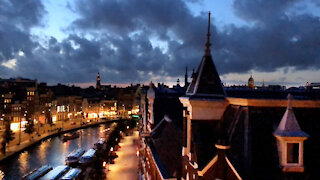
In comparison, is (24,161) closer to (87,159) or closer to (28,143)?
(28,143)

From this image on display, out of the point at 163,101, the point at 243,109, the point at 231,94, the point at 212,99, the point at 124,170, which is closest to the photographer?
the point at 243,109

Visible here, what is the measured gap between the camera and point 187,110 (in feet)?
35.1

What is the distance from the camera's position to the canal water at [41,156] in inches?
1638

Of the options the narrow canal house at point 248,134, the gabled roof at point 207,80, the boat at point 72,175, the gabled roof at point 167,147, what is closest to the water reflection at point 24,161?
the boat at point 72,175

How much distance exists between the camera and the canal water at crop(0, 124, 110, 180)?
41612 millimetres

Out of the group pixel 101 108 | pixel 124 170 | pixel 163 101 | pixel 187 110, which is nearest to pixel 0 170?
pixel 124 170

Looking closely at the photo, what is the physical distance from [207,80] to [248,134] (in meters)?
3.12

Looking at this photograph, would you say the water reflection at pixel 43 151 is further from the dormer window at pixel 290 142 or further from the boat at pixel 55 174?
the dormer window at pixel 290 142

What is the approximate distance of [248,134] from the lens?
8094 mm

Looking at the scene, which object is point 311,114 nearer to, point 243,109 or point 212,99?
point 243,109

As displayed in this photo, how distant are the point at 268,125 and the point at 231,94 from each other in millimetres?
2701

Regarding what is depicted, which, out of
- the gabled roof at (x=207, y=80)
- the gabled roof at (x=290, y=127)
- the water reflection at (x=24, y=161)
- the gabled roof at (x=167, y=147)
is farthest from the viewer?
the water reflection at (x=24, y=161)

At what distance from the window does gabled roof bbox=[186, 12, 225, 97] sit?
3245 mm

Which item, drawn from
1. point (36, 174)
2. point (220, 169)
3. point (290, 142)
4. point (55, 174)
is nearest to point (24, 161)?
point (36, 174)
